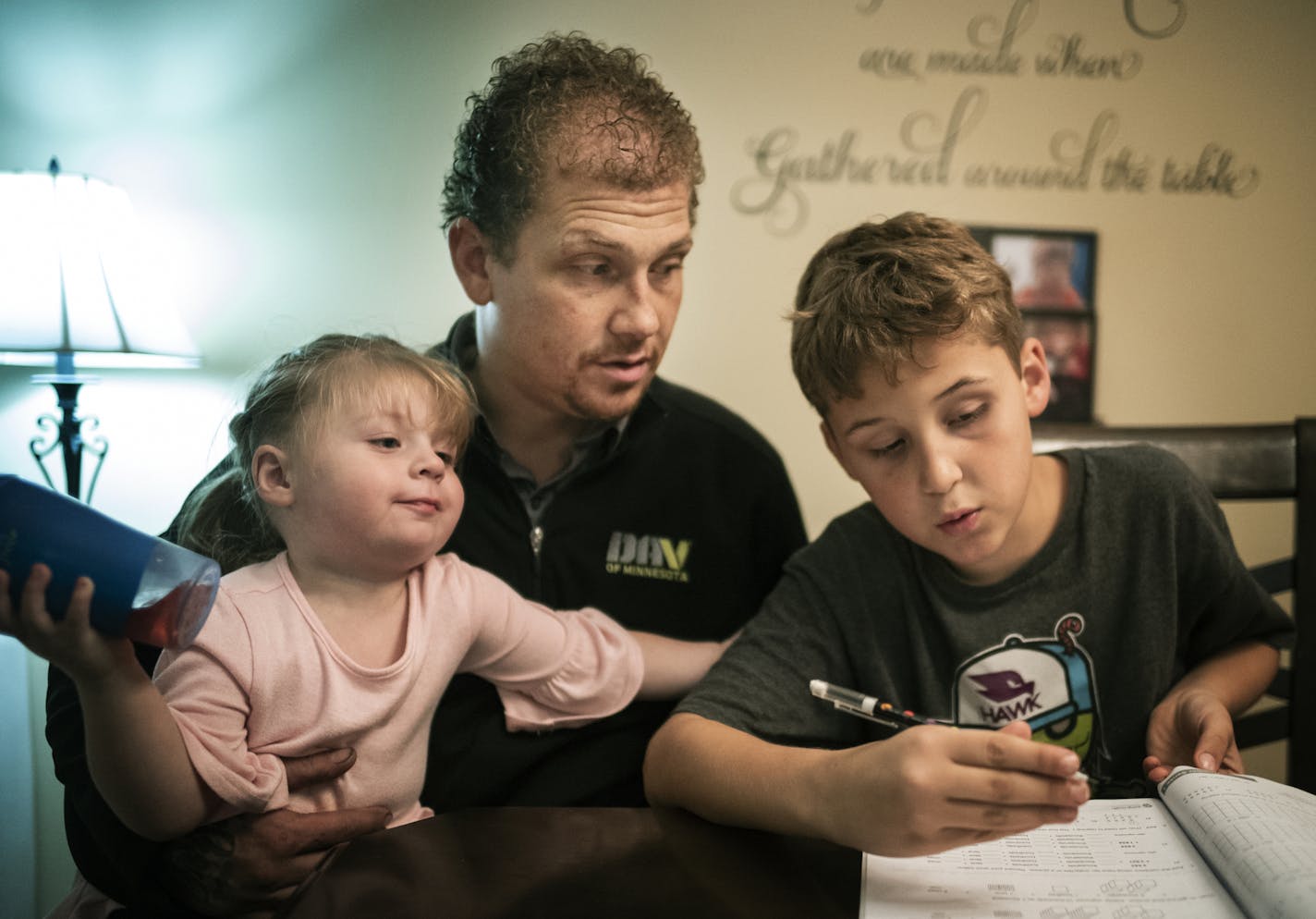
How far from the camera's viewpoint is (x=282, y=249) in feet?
7.21

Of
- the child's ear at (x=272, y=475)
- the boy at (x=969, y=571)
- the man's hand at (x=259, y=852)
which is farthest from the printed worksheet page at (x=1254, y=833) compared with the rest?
the child's ear at (x=272, y=475)

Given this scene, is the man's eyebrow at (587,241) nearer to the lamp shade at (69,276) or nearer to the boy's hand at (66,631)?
the boy's hand at (66,631)

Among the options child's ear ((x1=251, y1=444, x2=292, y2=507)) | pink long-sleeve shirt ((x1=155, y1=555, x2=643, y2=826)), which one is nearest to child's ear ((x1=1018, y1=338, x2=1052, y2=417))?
pink long-sleeve shirt ((x1=155, y1=555, x2=643, y2=826))

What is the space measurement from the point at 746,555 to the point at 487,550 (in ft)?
1.28

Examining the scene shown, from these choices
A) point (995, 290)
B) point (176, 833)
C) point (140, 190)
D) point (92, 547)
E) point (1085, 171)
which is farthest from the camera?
point (1085, 171)

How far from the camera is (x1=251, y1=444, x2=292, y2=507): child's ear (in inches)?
39.6

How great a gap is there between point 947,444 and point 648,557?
50 cm

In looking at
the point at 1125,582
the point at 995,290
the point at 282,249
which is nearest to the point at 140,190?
the point at 282,249

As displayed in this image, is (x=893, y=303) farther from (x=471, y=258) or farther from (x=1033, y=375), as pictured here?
(x=471, y=258)

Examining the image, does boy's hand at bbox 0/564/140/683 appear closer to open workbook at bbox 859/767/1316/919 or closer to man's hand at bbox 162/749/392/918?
man's hand at bbox 162/749/392/918

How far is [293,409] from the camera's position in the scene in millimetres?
1024

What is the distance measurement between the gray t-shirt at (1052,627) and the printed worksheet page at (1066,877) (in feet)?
0.90

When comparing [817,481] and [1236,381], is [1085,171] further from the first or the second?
[817,481]

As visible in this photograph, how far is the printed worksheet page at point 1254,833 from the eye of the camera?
0.64 metres
